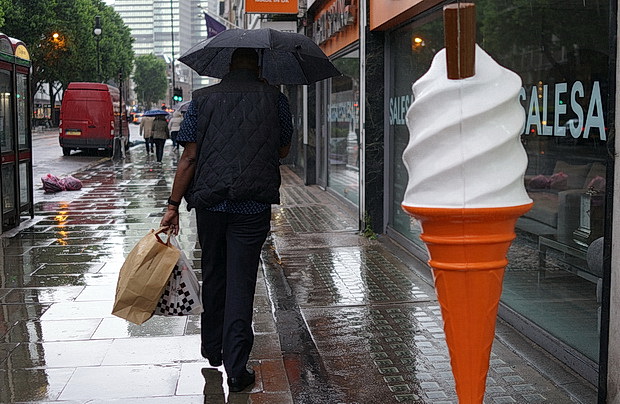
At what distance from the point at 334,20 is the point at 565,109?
8803 millimetres

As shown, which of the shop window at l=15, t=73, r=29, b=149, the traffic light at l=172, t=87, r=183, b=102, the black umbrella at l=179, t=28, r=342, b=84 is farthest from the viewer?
the traffic light at l=172, t=87, r=183, b=102

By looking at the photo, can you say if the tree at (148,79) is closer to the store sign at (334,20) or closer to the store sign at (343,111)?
the store sign at (334,20)

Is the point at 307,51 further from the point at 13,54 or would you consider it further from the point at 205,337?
the point at 13,54

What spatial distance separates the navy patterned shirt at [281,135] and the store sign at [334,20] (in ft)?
23.8

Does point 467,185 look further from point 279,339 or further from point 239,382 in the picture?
point 279,339

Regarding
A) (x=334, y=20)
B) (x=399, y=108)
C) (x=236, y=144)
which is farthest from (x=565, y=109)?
(x=334, y=20)

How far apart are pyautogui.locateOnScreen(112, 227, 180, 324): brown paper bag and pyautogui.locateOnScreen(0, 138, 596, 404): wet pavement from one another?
479 millimetres

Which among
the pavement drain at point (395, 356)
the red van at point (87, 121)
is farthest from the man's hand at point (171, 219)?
the red van at point (87, 121)

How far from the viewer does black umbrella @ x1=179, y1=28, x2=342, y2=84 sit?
4.77 metres

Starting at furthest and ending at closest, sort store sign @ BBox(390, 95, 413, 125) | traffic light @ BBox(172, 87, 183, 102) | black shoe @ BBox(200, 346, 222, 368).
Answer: traffic light @ BBox(172, 87, 183, 102) → store sign @ BBox(390, 95, 413, 125) → black shoe @ BBox(200, 346, 222, 368)

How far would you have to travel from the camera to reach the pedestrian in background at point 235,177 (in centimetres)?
446

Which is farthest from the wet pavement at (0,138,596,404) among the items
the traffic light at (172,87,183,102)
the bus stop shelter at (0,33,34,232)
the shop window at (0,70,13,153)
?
the traffic light at (172,87,183,102)

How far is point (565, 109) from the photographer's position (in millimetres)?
5133

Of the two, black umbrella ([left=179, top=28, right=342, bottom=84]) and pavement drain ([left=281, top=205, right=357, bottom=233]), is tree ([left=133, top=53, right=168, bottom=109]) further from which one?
black umbrella ([left=179, top=28, right=342, bottom=84])
